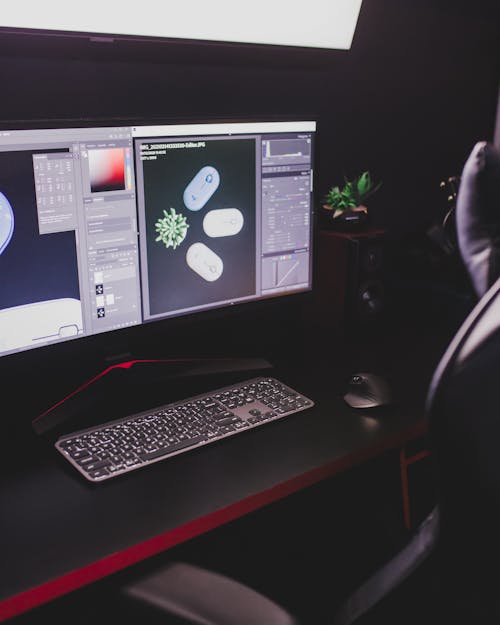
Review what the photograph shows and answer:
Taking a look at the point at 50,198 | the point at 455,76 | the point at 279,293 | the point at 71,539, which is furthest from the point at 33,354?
the point at 455,76

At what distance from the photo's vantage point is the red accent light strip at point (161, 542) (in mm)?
828

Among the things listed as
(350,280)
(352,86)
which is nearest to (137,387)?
(350,280)

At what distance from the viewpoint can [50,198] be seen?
117 cm

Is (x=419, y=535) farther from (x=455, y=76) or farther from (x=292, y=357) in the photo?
(x=455, y=76)

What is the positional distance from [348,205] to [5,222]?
85 cm

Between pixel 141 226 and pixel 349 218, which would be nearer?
pixel 141 226

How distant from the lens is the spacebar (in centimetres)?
108

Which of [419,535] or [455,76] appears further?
[455,76]

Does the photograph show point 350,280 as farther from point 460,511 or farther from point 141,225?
point 460,511

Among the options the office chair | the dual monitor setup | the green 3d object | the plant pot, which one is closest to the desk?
the office chair

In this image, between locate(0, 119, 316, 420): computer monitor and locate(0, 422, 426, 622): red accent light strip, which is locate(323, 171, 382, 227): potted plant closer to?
locate(0, 119, 316, 420): computer monitor

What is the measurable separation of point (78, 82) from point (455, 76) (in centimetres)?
122

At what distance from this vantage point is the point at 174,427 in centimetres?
116

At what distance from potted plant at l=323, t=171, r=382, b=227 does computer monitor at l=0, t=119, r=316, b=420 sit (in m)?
0.17
